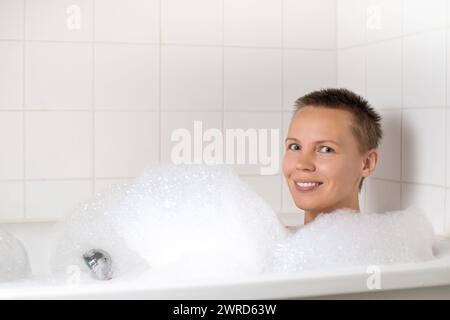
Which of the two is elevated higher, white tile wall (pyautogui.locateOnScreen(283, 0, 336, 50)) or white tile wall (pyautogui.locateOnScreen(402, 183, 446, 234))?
white tile wall (pyautogui.locateOnScreen(283, 0, 336, 50))

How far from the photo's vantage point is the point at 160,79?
206 centimetres

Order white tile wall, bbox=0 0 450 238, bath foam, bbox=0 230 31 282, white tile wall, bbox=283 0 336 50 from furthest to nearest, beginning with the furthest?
1. white tile wall, bbox=283 0 336 50
2. white tile wall, bbox=0 0 450 238
3. bath foam, bbox=0 230 31 282

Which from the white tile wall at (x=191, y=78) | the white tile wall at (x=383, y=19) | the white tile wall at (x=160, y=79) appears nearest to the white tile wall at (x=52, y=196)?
the white tile wall at (x=160, y=79)

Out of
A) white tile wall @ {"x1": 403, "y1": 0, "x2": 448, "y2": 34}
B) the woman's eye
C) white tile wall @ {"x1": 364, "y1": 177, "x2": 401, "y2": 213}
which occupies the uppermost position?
white tile wall @ {"x1": 403, "y1": 0, "x2": 448, "y2": 34}

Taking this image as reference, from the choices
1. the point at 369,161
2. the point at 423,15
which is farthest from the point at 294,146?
the point at 423,15

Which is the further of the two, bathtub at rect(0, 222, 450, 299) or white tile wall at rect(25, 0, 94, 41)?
white tile wall at rect(25, 0, 94, 41)

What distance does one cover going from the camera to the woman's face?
157 centimetres

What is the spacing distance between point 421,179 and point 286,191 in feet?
→ 1.95

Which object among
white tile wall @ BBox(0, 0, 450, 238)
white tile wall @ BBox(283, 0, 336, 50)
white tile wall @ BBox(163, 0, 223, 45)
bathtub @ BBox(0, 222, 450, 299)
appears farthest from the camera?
white tile wall @ BBox(283, 0, 336, 50)

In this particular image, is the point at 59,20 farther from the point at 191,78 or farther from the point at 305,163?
the point at 305,163

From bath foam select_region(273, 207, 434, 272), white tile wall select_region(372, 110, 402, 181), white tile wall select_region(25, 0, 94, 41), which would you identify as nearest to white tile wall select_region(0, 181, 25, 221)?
white tile wall select_region(25, 0, 94, 41)

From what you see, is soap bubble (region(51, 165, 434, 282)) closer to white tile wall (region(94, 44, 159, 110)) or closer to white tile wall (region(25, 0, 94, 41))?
white tile wall (region(94, 44, 159, 110))

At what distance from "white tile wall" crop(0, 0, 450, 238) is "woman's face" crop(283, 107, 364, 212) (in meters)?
0.25

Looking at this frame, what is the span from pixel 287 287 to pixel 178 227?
1.22 ft
